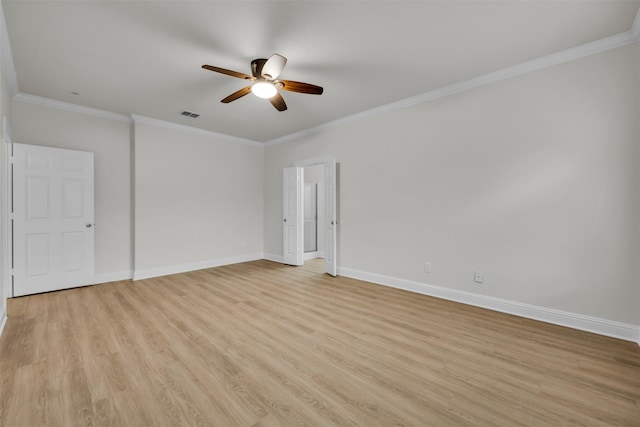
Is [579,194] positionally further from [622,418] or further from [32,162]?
[32,162]

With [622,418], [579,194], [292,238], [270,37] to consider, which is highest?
[270,37]

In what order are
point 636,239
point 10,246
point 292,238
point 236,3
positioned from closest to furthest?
point 236,3
point 636,239
point 10,246
point 292,238

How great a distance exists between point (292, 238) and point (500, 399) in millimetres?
4443

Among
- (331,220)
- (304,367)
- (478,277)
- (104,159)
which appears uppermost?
(104,159)

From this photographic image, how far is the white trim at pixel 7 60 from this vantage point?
2.40 metres

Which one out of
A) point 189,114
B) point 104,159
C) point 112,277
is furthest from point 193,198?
point 112,277

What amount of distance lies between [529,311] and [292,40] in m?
3.68

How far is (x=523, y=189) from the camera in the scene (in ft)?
10.0

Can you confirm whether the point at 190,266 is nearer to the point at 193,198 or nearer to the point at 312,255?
the point at 193,198

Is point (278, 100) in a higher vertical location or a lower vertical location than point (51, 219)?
higher

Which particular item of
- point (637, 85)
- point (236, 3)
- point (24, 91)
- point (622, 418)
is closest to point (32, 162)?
point (24, 91)

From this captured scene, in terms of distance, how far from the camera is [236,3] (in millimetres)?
2160

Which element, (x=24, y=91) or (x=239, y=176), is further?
(x=239, y=176)

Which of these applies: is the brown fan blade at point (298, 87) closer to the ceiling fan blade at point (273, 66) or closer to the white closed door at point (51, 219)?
the ceiling fan blade at point (273, 66)
